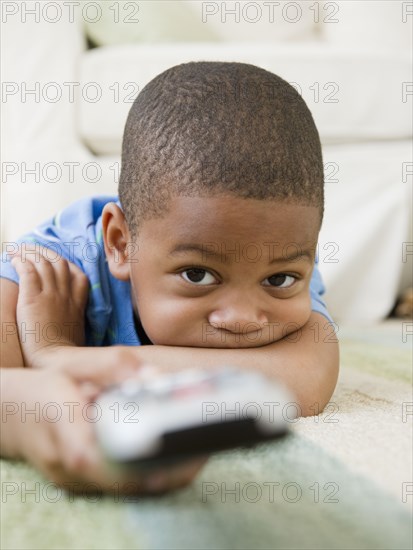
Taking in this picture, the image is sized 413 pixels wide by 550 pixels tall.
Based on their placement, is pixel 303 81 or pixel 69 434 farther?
pixel 303 81

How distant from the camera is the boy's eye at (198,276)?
733mm

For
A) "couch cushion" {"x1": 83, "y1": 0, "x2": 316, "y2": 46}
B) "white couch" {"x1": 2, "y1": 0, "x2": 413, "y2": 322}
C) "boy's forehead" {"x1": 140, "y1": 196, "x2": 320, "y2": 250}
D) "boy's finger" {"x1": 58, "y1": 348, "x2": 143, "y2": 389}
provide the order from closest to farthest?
"boy's finger" {"x1": 58, "y1": 348, "x2": 143, "y2": 389} < "boy's forehead" {"x1": 140, "y1": 196, "x2": 320, "y2": 250} < "white couch" {"x1": 2, "y1": 0, "x2": 413, "y2": 322} < "couch cushion" {"x1": 83, "y1": 0, "x2": 316, "y2": 46}

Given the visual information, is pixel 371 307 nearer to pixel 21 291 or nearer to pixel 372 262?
pixel 372 262

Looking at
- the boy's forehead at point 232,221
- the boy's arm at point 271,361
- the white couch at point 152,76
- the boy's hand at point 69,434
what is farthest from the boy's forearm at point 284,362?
the white couch at point 152,76

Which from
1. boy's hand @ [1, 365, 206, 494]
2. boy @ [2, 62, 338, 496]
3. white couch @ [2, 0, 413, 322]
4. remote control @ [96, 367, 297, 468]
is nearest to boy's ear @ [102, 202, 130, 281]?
boy @ [2, 62, 338, 496]

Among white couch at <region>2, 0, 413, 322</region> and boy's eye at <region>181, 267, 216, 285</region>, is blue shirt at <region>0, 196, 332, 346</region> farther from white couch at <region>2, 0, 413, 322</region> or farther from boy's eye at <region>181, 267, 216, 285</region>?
white couch at <region>2, 0, 413, 322</region>

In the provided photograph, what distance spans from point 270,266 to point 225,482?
284 mm

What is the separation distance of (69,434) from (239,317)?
0.32 m

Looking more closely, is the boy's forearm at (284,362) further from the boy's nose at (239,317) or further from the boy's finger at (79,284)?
the boy's finger at (79,284)

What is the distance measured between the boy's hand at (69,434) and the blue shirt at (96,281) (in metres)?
0.37

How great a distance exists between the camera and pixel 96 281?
911 millimetres

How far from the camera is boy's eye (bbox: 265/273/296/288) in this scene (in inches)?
30.0

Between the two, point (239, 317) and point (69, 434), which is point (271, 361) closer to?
point (239, 317)

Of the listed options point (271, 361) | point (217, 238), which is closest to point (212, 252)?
point (217, 238)
